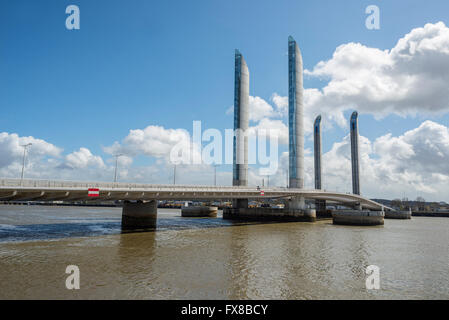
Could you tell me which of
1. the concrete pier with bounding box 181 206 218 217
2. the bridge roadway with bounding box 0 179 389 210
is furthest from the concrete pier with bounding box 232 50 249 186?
the bridge roadway with bounding box 0 179 389 210

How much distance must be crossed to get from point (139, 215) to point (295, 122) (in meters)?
55.3

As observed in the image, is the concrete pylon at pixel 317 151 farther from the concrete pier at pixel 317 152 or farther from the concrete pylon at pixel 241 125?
the concrete pylon at pixel 241 125

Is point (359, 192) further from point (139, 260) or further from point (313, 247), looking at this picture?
point (139, 260)

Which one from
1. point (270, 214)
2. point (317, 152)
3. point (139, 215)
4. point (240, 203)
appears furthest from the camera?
point (317, 152)

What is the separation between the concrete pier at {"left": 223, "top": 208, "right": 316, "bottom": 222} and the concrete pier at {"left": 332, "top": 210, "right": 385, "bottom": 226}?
283 inches

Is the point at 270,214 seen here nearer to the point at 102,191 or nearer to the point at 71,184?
the point at 102,191

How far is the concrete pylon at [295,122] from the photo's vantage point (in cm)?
8606

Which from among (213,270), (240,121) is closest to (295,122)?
(240,121)

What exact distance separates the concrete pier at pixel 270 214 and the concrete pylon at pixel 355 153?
2006 inches

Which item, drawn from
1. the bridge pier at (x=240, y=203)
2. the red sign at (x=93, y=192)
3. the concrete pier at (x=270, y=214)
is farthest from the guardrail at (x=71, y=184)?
the bridge pier at (x=240, y=203)

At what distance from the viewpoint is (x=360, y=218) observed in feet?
219
